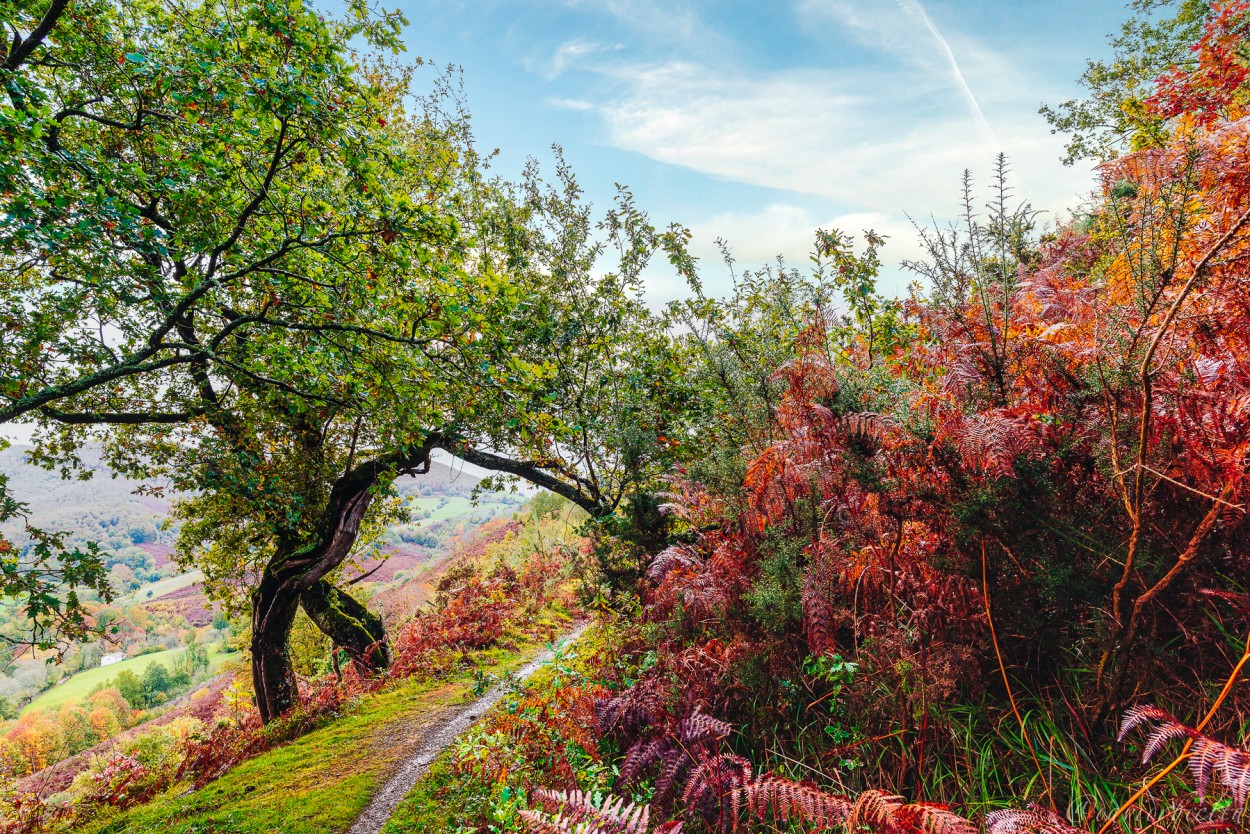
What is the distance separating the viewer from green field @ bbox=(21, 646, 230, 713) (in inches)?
2601

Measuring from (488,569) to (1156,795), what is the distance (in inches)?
659

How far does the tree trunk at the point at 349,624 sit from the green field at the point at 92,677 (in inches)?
3252

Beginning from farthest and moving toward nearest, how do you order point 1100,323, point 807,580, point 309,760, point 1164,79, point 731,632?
point 1164,79 < point 309,760 < point 731,632 < point 807,580 < point 1100,323

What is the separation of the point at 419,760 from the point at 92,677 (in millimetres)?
109397

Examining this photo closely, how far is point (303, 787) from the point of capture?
5.46 m

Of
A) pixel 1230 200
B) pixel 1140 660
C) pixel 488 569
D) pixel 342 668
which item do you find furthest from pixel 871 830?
pixel 488 569

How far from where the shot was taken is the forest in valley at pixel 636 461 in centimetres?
263

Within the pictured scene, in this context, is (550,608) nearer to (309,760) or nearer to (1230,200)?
(309,760)

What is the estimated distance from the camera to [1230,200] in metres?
2.55

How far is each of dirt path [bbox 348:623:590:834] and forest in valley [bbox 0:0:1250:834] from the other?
9 centimetres

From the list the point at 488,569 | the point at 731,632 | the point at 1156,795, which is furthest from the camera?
the point at 488,569

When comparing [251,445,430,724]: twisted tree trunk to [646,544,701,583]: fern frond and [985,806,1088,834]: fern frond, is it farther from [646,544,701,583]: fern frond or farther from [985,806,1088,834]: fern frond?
[985,806,1088,834]: fern frond

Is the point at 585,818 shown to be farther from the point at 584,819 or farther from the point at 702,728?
the point at 702,728

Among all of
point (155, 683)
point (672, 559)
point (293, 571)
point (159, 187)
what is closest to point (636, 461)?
point (672, 559)
